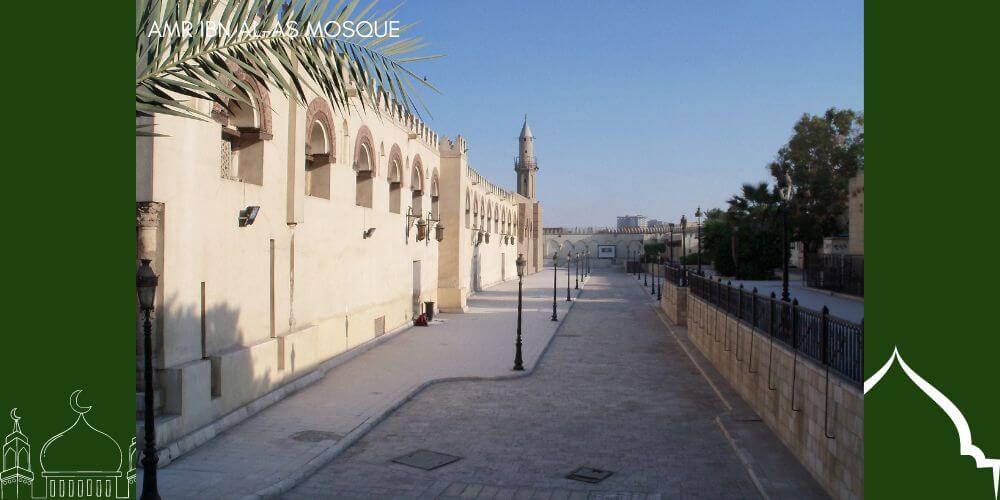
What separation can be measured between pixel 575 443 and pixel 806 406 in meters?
3.16

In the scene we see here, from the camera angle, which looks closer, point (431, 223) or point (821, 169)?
point (431, 223)

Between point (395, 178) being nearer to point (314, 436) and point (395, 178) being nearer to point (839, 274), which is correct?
point (314, 436)

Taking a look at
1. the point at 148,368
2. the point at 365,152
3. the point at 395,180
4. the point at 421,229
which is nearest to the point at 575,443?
the point at 148,368

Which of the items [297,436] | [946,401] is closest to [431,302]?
[297,436]

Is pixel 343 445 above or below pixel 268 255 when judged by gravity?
below

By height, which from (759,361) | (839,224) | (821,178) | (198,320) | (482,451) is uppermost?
(821,178)

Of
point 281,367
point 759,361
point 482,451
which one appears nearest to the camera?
point 482,451

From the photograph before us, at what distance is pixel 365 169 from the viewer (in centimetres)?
1922

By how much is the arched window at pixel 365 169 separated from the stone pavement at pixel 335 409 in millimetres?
4138

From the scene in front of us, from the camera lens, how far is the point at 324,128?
15.6 metres

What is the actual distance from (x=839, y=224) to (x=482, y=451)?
38755 mm

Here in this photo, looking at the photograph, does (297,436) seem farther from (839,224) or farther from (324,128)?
(839,224)

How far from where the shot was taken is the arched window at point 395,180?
2209 cm

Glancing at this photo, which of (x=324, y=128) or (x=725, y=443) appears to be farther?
(x=324, y=128)
